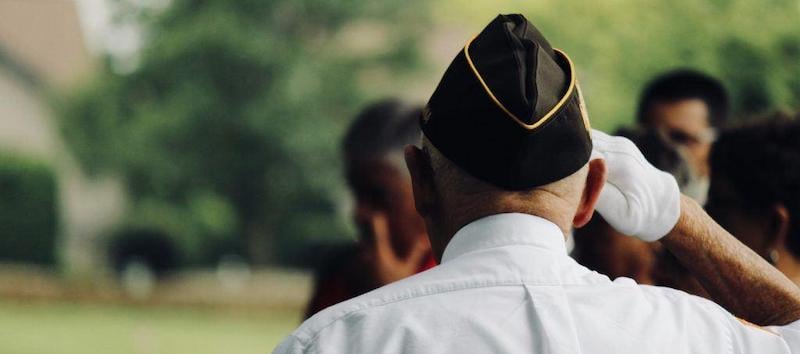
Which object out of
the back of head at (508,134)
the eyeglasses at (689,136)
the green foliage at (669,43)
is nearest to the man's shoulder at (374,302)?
the back of head at (508,134)

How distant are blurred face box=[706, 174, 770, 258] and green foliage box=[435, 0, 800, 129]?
405 inches

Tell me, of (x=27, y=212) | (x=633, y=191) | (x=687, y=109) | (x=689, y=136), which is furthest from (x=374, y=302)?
(x=27, y=212)

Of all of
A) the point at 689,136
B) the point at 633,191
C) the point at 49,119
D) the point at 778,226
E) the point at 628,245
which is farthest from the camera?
the point at 49,119

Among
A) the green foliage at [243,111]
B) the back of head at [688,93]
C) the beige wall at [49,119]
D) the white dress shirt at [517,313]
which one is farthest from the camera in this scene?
the beige wall at [49,119]

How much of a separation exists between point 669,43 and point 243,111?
17.3 m

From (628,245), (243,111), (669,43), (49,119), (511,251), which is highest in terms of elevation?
(511,251)

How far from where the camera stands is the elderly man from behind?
1.58m

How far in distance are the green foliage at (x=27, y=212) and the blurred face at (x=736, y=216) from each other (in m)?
26.8

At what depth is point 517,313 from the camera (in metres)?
1.60

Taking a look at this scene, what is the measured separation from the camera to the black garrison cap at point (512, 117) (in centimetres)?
163

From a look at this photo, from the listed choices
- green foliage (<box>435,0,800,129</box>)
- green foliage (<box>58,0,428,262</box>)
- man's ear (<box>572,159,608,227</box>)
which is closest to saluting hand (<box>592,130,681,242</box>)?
man's ear (<box>572,159,608,227</box>)

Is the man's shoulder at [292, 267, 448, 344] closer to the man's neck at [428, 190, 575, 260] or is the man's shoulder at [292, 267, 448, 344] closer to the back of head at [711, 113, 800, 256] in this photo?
the man's neck at [428, 190, 575, 260]

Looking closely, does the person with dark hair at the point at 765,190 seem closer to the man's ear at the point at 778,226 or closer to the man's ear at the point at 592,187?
the man's ear at the point at 778,226

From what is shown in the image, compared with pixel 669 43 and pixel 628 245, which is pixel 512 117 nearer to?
pixel 628 245
